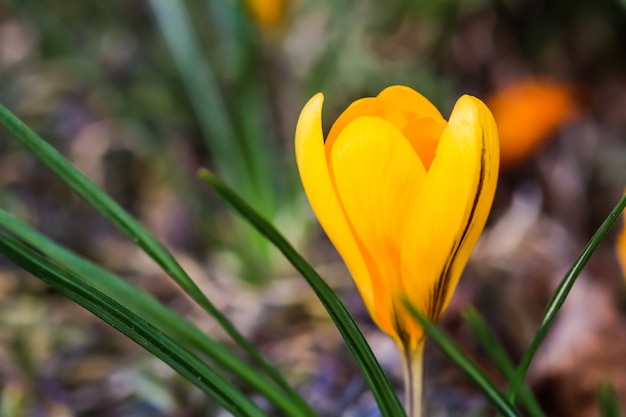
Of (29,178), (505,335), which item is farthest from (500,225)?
(29,178)

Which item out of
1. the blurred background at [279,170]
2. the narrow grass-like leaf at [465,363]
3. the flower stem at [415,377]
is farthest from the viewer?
the blurred background at [279,170]

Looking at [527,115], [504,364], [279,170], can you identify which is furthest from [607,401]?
[527,115]

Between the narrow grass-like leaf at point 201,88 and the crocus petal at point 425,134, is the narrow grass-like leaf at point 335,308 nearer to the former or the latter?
the crocus petal at point 425,134

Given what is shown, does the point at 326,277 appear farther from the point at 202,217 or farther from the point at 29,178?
the point at 29,178

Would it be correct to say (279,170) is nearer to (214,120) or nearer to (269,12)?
(214,120)

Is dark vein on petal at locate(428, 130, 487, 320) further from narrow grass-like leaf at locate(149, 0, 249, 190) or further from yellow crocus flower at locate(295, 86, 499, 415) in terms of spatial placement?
narrow grass-like leaf at locate(149, 0, 249, 190)

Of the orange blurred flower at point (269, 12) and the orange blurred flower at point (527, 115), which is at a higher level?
the orange blurred flower at point (269, 12)

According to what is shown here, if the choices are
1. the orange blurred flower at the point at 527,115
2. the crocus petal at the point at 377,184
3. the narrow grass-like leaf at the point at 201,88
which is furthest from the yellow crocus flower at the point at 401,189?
the orange blurred flower at the point at 527,115
